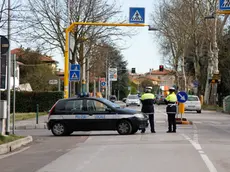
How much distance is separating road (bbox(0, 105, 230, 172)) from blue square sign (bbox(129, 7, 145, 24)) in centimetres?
770

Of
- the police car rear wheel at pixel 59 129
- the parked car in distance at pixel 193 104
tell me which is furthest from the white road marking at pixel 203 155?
the parked car in distance at pixel 193 104

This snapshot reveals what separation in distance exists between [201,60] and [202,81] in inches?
113

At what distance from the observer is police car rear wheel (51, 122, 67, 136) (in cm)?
2030

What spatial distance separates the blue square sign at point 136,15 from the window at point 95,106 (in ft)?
19.7

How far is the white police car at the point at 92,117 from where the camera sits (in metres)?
19.8

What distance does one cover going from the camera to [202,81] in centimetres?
7062

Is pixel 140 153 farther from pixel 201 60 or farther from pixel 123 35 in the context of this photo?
pixel 201 60

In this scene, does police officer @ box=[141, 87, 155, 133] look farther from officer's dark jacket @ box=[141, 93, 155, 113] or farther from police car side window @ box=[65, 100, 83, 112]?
police car side window @ box=[65, 100, 83, 112]

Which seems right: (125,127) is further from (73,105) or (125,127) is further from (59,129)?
(59,129)

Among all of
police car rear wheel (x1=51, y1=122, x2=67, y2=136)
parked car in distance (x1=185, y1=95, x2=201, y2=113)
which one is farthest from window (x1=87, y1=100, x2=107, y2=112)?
parked car in distance (x1=185, y1=95, x2=201, y2=113)

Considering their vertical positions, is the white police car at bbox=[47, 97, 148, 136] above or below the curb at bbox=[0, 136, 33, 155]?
above

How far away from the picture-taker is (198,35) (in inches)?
2440

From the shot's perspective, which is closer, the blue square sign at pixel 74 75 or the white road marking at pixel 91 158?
the white road marking at pixel 91 158

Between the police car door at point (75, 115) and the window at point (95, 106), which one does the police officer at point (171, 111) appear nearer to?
the window at point (95, 106)
